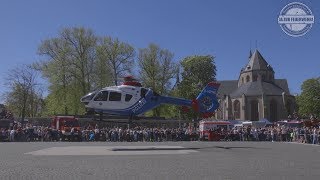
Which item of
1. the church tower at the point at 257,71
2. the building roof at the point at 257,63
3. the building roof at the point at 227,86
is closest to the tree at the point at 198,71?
the church tower at the point at 257,71

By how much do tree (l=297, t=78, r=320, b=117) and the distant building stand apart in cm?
641

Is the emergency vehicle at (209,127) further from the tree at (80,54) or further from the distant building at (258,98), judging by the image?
the distant building at (258,98)

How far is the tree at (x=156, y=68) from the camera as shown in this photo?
72.8 meters

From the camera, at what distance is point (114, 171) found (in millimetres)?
14414

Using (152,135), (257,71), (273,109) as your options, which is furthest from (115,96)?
(257,71)

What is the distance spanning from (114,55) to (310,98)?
153 ft

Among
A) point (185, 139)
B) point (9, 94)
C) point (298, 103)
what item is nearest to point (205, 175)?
point (185, 139)

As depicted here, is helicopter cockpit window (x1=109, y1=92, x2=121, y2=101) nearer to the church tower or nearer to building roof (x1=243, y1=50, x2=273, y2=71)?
the church tower

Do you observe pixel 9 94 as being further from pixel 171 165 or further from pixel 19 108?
pixel 171 165

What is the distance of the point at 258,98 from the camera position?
10138 cm

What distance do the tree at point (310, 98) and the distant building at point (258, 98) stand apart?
21.0 ft

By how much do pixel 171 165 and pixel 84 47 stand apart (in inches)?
1997

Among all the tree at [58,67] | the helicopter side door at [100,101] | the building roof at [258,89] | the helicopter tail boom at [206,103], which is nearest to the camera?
the helicopter side door at [100,101]

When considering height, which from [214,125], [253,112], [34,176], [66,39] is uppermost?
[66,39]
